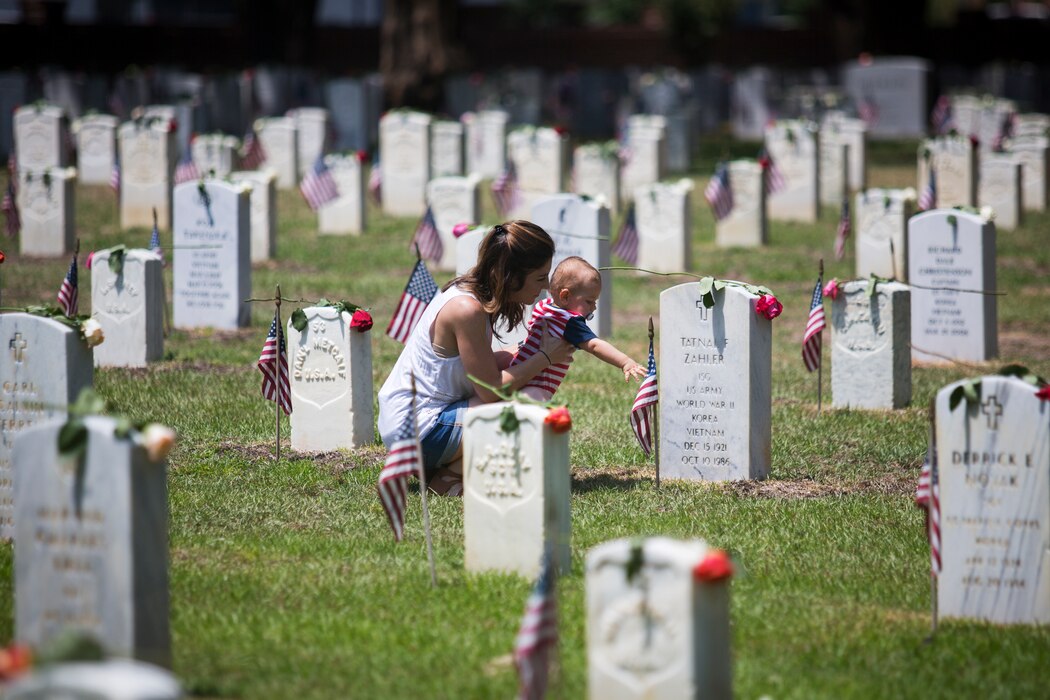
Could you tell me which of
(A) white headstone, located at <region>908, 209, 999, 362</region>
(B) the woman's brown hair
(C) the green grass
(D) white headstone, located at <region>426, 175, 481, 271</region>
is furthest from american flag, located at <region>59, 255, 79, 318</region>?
(A) white headstone, located at <region>908, 209, 999, 362</region>

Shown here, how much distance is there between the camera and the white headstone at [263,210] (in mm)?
16328

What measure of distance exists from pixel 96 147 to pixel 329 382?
48.2ft

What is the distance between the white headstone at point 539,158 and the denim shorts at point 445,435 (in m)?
13.7

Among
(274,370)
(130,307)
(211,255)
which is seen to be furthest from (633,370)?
(211,255)

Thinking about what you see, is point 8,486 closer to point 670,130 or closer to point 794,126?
point 794,126

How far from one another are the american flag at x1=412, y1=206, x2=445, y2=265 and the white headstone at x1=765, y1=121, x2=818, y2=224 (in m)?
7.15

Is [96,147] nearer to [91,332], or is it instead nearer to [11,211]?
[11,211]

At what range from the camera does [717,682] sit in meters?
4.78

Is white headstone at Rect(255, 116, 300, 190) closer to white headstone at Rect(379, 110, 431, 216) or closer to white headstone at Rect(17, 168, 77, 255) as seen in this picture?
white headstone at Rect(379, 110, 431, 216)

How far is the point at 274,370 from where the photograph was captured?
8969 mm

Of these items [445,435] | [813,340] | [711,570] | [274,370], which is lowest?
[711,570]

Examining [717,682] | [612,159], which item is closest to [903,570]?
[717,682]

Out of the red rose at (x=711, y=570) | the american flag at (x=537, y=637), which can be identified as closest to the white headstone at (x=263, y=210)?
the american flag at (x=537, y=637)

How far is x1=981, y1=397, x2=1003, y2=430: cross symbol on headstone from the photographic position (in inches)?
236
